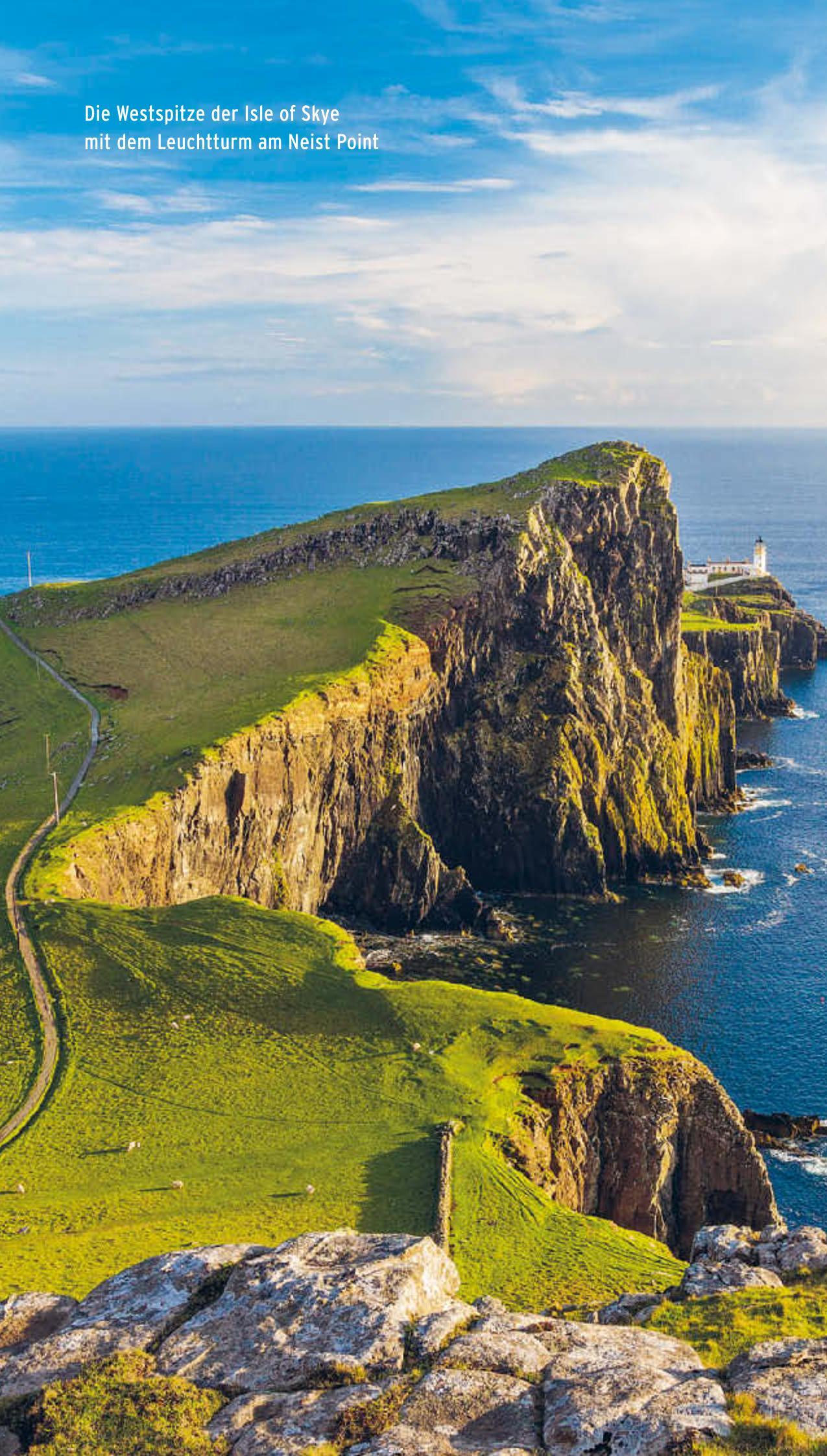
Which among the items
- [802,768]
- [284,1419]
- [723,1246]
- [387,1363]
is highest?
[387,1363]

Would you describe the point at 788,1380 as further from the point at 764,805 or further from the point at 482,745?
the point at 764,805

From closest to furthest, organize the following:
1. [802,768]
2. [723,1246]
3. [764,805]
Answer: [723,1246]
[764,805]
[802,768]

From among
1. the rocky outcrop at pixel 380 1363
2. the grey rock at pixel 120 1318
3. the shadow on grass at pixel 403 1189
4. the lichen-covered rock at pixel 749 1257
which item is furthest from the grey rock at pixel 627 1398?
the shadow on grass at pixel 403 1189

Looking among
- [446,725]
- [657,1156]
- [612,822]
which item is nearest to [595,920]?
[612,822]

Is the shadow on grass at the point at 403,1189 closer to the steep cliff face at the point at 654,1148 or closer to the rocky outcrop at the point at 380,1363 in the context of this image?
the steep cliff face at the point at 654,1148

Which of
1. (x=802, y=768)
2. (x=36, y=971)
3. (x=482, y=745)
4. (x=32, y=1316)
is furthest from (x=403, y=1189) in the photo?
(x=802, y=768)
